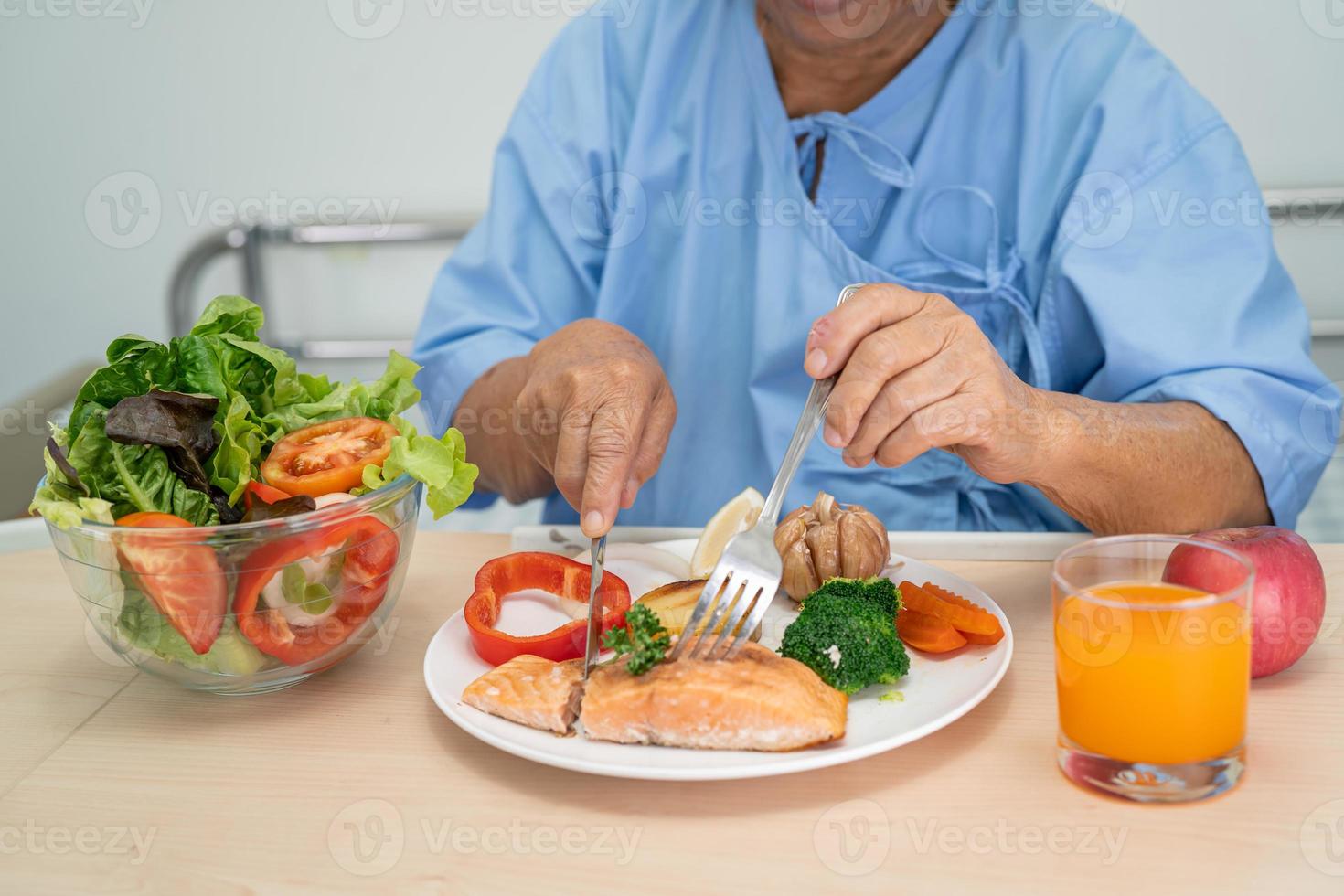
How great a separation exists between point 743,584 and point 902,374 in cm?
28

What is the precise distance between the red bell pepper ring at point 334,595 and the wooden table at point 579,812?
2.9 inches

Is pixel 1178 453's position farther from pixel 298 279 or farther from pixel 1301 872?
pixel 298 279

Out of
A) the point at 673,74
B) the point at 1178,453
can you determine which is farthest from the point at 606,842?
the point at 673,74

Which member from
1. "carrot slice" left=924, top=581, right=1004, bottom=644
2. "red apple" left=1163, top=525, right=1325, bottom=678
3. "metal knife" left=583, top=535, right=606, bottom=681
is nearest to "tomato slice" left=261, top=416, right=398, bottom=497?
"metal knife" left=583, top=535, right=606, bottom=681

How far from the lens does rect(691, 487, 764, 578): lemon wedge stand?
1.29m

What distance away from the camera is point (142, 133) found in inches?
127
